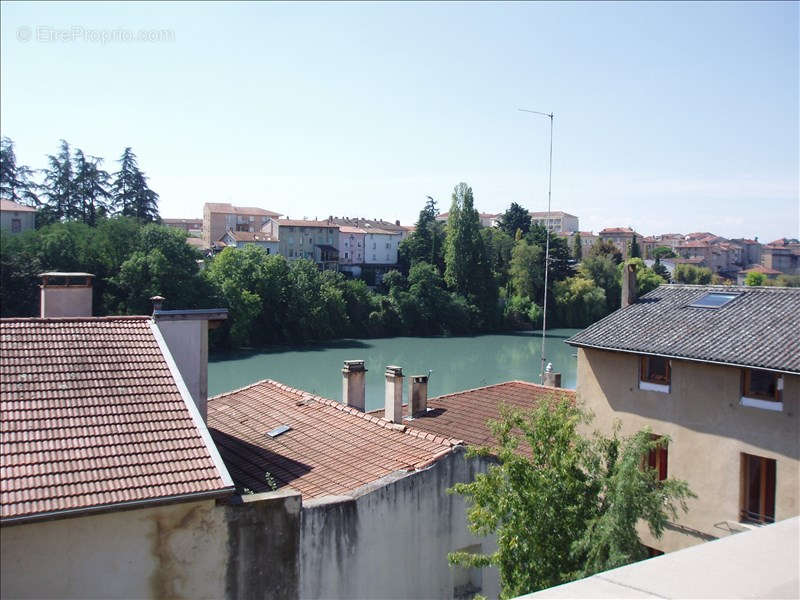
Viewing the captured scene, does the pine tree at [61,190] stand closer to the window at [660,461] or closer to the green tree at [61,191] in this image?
the green tree at [61,191]

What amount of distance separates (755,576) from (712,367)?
10347mm

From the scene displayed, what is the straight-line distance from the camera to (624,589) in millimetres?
1914

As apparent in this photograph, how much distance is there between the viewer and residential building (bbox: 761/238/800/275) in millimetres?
56094

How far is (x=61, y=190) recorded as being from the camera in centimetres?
6116

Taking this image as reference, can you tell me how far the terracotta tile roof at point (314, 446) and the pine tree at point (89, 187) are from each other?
5446 cm

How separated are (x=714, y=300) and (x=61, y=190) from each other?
2330 inches

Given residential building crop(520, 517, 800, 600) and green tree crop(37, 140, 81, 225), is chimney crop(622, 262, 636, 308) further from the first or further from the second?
green tree crop(37, 140, 81, 225)

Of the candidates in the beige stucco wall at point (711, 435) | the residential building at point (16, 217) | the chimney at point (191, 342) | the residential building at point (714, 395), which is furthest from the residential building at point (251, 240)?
the chimney at point (191, 342)

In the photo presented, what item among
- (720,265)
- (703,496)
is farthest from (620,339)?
(720,265)

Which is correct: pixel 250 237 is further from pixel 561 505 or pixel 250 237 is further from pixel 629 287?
pixel 561 505

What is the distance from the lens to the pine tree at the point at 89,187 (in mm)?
60906

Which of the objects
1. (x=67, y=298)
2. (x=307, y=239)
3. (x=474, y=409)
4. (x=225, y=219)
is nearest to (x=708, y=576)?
(x=67, y=298)

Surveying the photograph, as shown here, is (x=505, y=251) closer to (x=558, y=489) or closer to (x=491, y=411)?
(x=491, y=411)

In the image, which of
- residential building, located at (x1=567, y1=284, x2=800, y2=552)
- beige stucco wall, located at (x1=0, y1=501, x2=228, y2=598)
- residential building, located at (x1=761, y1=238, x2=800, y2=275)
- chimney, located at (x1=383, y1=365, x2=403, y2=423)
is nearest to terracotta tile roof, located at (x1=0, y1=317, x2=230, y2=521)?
beige stucco wall, located at (x1=0, y1=501, x2=228, y2=598)
